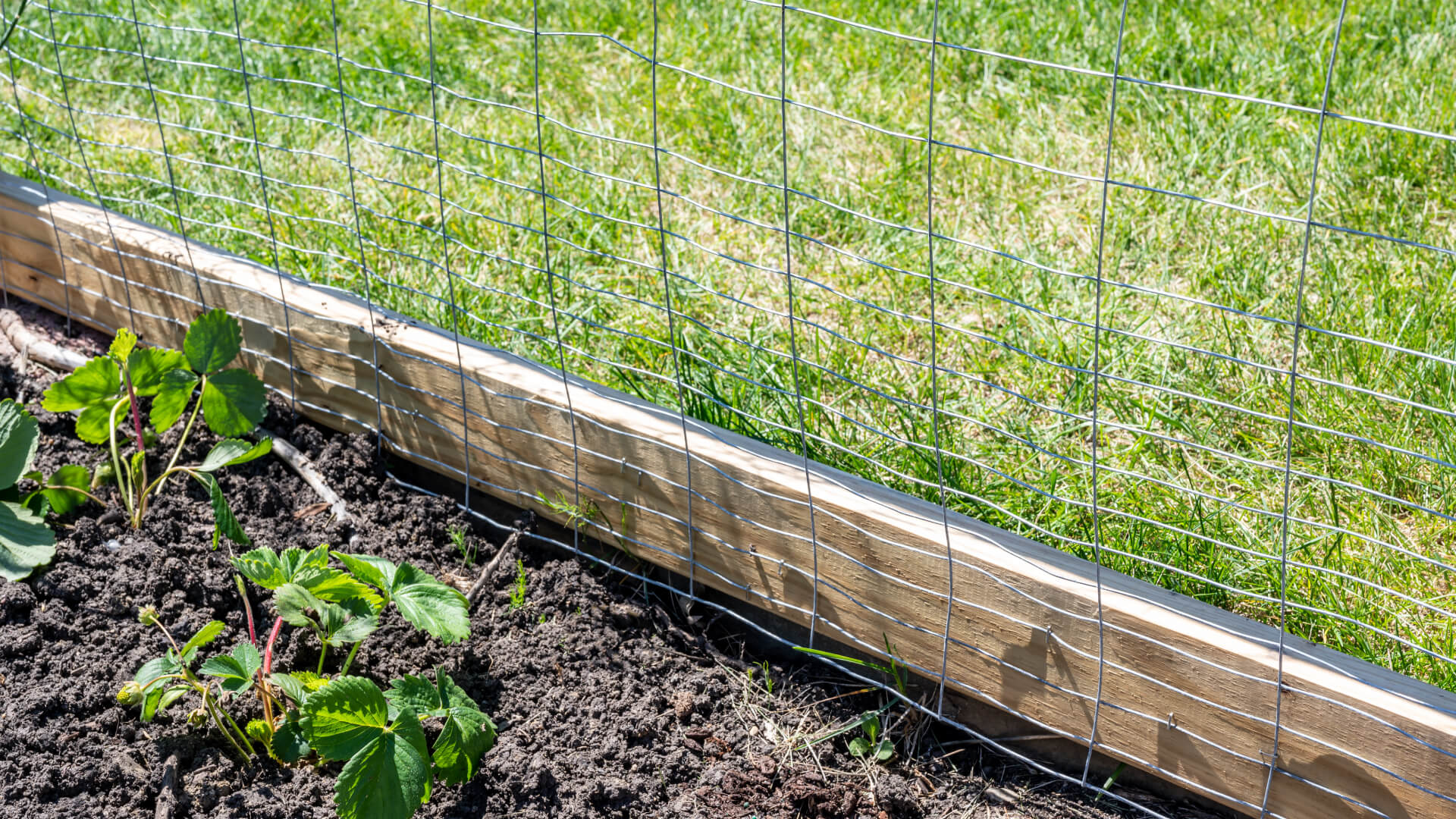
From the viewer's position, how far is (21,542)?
1.97 m

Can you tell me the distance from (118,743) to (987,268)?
6.34 feet

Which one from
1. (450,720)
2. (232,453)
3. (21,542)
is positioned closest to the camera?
(450,720)

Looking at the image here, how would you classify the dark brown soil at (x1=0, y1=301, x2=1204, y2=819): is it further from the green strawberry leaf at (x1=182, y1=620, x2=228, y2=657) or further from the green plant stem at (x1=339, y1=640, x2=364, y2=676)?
the green strawberry leaf at (x1=182, y1=620, x2=228, y2=657)

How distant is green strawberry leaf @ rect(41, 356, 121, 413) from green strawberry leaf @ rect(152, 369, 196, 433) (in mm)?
98

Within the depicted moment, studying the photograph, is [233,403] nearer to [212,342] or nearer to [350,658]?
[212,342]

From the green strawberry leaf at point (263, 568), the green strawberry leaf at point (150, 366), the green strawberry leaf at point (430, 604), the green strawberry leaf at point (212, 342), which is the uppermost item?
the green strawberry leaf at point (212, 342)

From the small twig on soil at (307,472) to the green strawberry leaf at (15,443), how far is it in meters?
0.39

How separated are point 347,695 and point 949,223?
1843mm

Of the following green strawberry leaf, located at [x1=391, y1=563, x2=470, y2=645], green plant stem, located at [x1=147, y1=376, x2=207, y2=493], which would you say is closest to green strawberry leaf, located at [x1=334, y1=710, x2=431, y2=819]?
green strawberry leaf, located at [x1=391, y1=563, x2=470, y2=645]

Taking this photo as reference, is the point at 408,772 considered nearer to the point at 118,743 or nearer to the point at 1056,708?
the point at 118,743

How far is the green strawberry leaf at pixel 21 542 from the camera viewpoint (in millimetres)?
1941

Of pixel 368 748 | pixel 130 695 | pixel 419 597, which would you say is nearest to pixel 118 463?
pixel 130 695

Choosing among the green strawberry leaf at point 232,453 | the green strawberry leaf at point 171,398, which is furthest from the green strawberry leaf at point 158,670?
the green strawberry leaf at point 171,398

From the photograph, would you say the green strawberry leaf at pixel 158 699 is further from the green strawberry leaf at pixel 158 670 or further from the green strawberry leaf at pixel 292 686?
the green strawberry leaf at pixel 292 686
